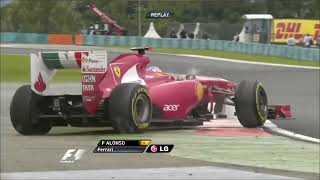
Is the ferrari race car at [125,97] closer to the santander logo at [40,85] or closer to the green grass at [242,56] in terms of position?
the santander logo at [40,85]

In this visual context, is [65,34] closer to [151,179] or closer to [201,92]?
[201,92]

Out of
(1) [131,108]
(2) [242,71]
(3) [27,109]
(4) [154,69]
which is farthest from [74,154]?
(2) [242,71]

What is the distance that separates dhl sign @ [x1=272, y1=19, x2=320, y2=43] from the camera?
209cm

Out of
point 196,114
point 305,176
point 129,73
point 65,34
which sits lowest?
point 305,176

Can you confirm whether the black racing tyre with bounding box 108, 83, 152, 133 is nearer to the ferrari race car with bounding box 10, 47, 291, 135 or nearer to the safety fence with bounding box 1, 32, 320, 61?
the ferrari race car with bounding box 10, 47, 291, 135

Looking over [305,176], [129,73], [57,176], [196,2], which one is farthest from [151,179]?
[196,2]

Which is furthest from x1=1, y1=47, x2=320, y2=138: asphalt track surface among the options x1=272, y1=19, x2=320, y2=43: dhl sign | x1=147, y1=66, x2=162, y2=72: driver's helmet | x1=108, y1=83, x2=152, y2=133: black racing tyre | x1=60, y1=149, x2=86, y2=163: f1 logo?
x1=60, y1=149, x2=86, y2=163: f1 logo

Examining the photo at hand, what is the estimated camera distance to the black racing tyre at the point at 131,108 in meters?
2.54

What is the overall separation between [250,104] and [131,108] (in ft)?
2.29

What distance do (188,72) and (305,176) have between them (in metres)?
4.72

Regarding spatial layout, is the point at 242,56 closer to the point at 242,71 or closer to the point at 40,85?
the point at 242,71

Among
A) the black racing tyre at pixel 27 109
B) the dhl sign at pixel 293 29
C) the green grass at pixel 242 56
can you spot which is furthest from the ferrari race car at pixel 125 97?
the dhl sign at pixel 293 29

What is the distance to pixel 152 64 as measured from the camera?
2.38 meters

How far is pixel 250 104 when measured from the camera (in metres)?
2.07
